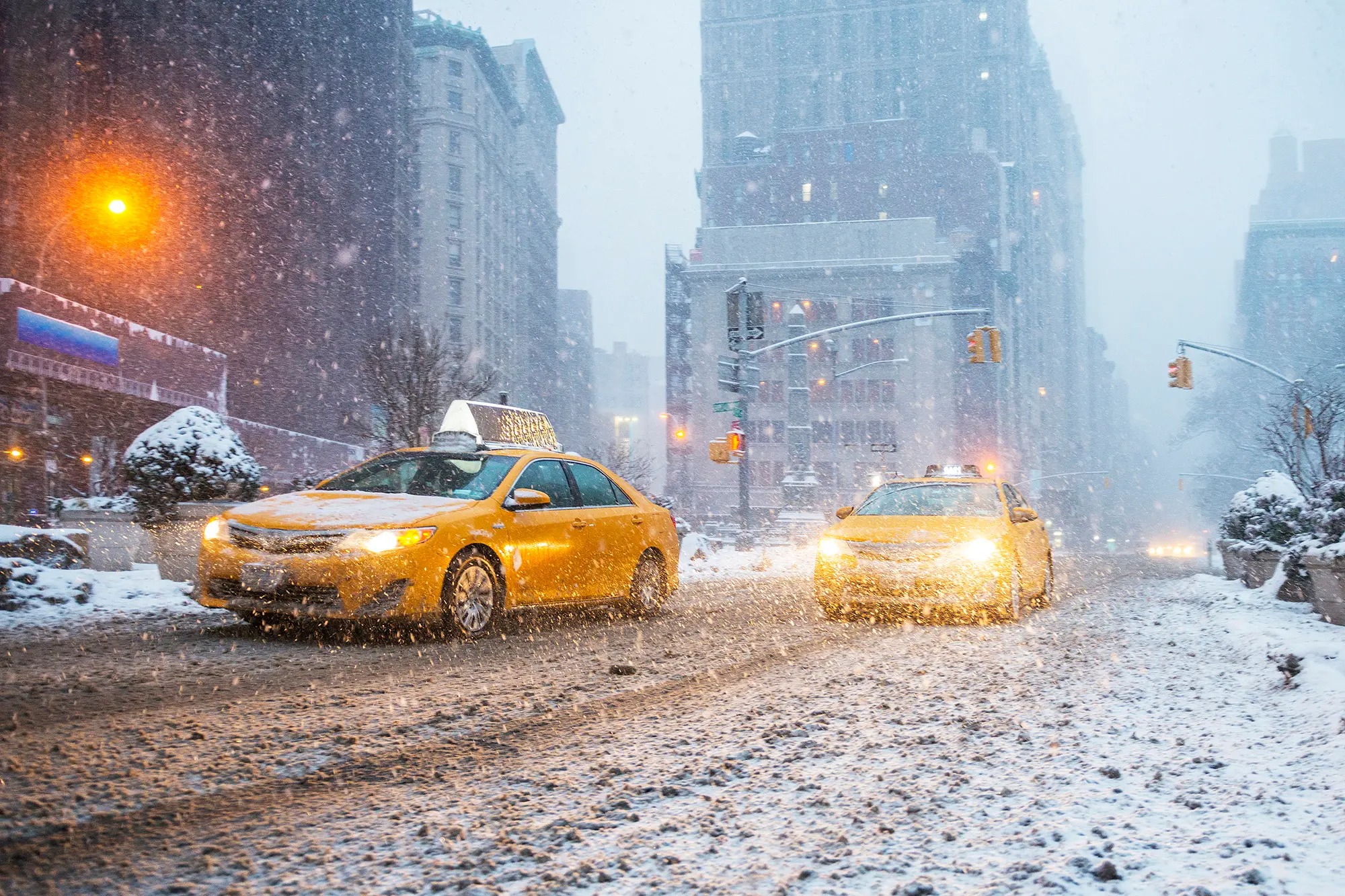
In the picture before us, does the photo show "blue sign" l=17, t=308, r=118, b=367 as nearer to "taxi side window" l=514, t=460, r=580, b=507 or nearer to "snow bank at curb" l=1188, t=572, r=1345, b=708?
"taxi side window" l=514, t=460, r=580, b=507

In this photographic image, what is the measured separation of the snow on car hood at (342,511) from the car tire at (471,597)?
1.43 ft

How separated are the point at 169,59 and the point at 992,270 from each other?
68873 mm

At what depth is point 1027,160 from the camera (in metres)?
128

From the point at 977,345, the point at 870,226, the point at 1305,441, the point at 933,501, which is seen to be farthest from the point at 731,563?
the point at 870,226

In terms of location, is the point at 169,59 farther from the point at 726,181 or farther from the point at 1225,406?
the point at 1225,406

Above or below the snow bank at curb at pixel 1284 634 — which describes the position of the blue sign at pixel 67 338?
above

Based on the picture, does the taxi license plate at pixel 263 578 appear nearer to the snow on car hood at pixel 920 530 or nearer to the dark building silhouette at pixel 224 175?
the snow on car hood at pixel 920 530

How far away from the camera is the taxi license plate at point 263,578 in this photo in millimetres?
7008

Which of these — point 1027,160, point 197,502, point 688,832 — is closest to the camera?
point 688,832

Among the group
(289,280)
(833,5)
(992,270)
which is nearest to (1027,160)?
(833,5)

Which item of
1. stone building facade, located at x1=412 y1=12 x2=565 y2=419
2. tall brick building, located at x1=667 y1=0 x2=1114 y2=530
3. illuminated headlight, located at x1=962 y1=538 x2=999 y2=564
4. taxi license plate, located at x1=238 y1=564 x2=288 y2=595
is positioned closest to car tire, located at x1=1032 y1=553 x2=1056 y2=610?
illuminated headlight, located at x1=962 y1=538 x2=999 y2=564

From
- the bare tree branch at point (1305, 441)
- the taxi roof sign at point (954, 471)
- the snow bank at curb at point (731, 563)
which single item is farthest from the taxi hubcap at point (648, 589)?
the bare tree branch at point (1305, 441)

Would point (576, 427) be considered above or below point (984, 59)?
below

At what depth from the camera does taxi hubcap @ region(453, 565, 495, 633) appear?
299 inches
